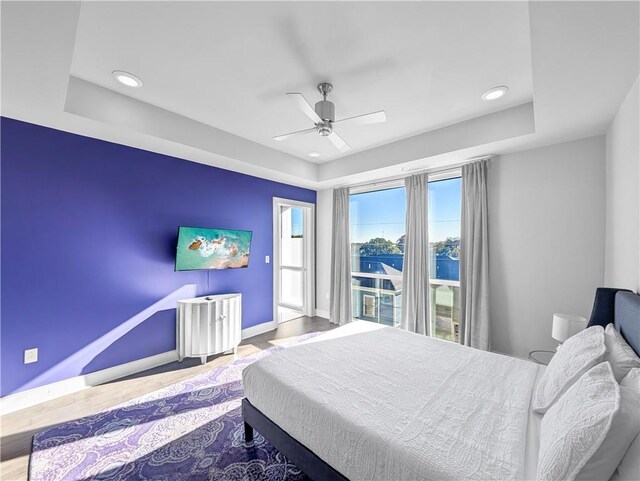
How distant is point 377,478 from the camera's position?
1185mm

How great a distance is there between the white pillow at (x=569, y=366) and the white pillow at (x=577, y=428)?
23 centimetres

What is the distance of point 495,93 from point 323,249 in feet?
11.8

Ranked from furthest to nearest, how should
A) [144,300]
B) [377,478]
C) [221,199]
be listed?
[221,199]
[144,300]
[377,478]

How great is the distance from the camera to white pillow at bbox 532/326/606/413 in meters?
1.37

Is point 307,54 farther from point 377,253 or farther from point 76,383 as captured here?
point 76,383

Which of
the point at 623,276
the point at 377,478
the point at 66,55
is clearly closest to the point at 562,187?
the point at 623,276

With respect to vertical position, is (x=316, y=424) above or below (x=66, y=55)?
below

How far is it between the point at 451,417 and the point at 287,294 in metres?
5.32

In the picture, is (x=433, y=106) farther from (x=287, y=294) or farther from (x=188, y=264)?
(x=287, y=294)

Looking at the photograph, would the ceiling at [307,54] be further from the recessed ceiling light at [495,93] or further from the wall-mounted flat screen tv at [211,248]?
the wall-mounted flat screen tv at [211,248]

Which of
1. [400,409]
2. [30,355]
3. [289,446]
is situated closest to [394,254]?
[400,409]

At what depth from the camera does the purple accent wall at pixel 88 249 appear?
2.43m

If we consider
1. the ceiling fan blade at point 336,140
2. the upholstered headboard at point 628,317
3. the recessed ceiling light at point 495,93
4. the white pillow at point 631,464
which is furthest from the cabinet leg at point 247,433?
the recessed ceiling light at point 495,93

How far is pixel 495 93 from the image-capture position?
2512 mm
